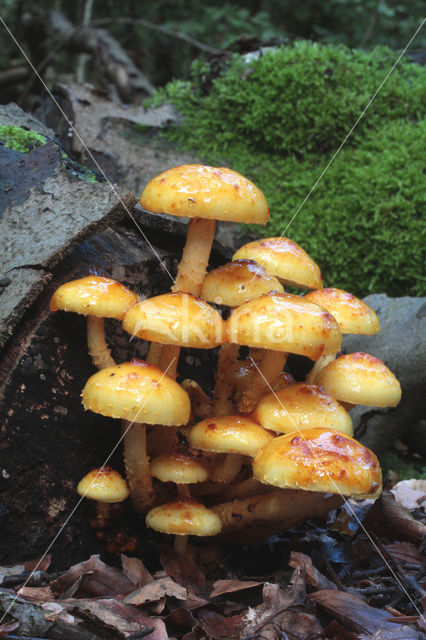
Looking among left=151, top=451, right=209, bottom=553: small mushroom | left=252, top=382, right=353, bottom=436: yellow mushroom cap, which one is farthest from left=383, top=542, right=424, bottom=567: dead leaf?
left=151, top=451, right=209, bottom=553: small mushroom

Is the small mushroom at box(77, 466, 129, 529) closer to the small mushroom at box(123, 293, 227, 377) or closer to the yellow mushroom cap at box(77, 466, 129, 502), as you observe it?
the yellow mushroom cap at box(77, 466, 129, 502)

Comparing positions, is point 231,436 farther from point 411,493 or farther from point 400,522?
point 411,493

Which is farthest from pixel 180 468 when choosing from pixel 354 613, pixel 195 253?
pixel 195 253

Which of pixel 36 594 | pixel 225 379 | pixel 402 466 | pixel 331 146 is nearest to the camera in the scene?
pixel 36 594

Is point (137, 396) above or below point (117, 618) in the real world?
above

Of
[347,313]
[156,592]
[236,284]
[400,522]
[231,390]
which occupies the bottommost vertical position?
[400,522]

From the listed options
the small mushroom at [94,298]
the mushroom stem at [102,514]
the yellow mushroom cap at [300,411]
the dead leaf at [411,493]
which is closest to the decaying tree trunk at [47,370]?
the mushroom stem at [102,514]

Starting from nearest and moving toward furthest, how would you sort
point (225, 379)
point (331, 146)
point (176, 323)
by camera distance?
point (176, 323) → point (225, 379) → point (331, 146)
